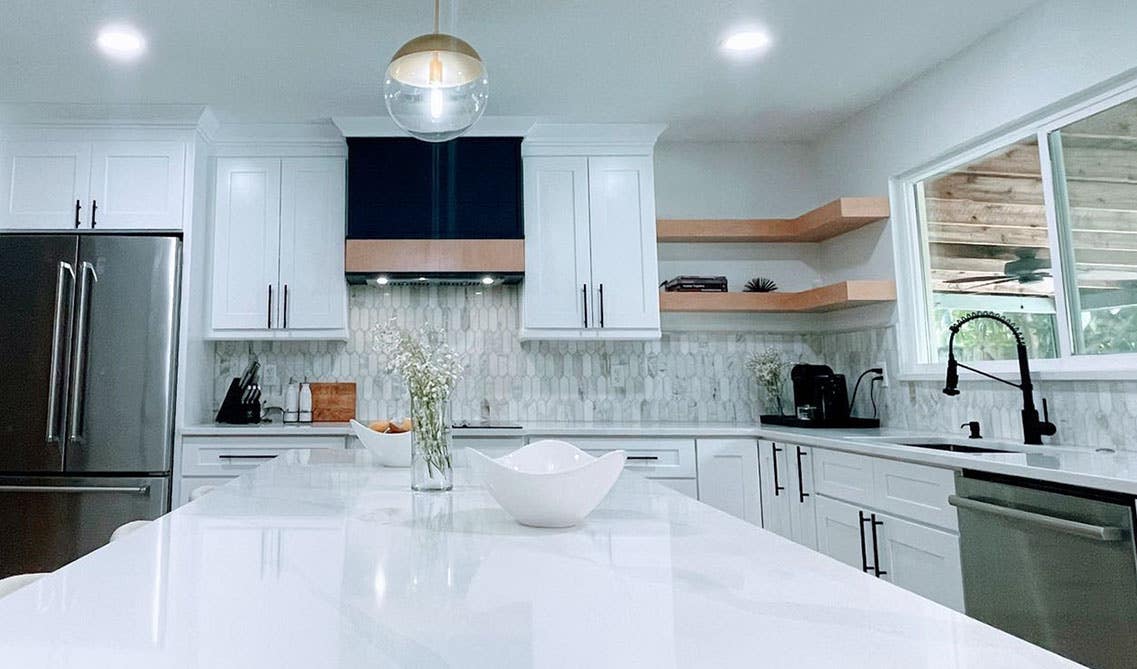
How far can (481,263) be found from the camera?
3387 mm

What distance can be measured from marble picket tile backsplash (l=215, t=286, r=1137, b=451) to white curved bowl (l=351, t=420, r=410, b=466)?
1.78 m

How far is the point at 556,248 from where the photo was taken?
352 cm

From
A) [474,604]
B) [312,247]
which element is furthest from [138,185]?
[474,604]

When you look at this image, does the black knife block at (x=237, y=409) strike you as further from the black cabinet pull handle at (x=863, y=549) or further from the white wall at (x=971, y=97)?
the white wall at (x=971, y=97)

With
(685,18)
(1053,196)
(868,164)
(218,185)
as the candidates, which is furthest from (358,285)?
(1053,196)

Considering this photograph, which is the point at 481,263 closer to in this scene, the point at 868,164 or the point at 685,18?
the point at 685,18

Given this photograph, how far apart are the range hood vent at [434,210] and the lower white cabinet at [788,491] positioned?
161 cm

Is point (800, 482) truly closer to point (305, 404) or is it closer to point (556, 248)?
point (556, 248)

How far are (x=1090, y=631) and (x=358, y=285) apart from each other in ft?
11.3

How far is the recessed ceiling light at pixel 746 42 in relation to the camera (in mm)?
2684

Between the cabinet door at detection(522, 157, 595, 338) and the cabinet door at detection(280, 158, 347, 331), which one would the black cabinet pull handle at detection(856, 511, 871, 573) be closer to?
the cabinet door at detection(522, 157, 595, 338)

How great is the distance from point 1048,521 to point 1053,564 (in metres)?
0.12

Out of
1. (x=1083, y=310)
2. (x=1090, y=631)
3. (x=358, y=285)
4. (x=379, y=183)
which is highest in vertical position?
(x=379, y=183)

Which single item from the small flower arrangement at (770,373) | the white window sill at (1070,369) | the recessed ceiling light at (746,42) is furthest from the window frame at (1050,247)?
the recessed ceiling light at (746,42)
